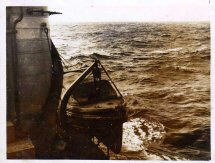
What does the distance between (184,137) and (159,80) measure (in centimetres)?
37

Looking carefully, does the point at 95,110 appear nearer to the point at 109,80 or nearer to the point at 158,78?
the point at 109,80

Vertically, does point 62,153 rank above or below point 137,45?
below

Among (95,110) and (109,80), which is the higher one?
(109,80)

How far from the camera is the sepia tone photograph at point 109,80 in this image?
193 centimetres

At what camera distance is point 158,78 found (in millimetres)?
1959

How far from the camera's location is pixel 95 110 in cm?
195

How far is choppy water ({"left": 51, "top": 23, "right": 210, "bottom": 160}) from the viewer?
1.92m

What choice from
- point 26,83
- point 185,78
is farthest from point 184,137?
point 26,83

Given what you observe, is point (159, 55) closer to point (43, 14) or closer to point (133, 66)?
point (133, 66)

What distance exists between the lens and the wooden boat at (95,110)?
1.95 meters

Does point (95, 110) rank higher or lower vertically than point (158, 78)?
lower

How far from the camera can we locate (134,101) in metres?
1.95

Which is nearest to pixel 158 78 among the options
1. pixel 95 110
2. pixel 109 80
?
pixel 109 80

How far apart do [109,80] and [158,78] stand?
30 centimetres
